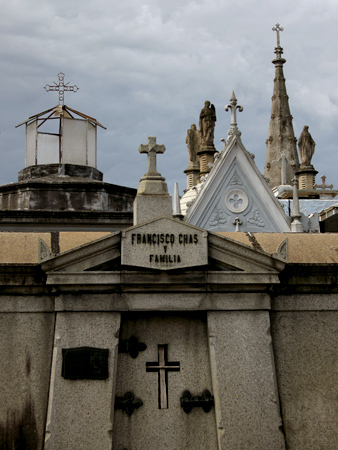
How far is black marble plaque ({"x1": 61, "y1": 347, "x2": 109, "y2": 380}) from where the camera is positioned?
9.14 metres

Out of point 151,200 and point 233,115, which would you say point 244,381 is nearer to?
point 151,200

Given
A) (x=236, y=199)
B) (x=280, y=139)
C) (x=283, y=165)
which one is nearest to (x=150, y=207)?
(x=236, y=199)

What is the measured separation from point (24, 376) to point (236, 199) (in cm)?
2296

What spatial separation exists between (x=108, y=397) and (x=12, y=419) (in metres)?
1.15

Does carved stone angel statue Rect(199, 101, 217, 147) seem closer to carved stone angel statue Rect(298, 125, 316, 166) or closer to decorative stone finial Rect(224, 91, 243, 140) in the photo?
carved stone angel statue Rect(298, 125, 316, 166)

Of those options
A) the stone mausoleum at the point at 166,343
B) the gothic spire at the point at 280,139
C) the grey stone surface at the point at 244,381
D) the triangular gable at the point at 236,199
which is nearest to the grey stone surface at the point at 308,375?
the stone mausoleum at the point at 166,343

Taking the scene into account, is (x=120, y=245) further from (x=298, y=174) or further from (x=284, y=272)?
(x=298, y=174)

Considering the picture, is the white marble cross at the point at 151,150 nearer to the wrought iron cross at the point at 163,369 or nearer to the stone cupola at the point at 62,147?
the wrought iron cross at the point at 163,369

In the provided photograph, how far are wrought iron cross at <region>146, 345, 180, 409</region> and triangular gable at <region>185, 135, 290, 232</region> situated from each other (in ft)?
69.6

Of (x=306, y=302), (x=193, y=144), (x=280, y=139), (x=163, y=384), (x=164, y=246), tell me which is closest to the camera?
(x=164, y=246)

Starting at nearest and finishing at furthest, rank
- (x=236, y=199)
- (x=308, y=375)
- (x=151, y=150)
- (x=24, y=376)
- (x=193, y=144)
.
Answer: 1. (x=24, y=376)
2. (x=308, y=375)
3. (x=151, y=150)
4. (x=236, y=199)
5. (x=193, y=144)

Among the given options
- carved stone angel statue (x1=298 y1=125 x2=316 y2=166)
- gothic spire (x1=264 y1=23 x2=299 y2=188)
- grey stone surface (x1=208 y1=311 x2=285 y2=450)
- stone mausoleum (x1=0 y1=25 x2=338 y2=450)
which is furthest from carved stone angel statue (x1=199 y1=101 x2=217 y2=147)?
grey stone surface (x1=208 y1=311 x2=285 y2=450)

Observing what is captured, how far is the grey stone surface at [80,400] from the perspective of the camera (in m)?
9.02

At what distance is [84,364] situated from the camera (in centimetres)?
918
